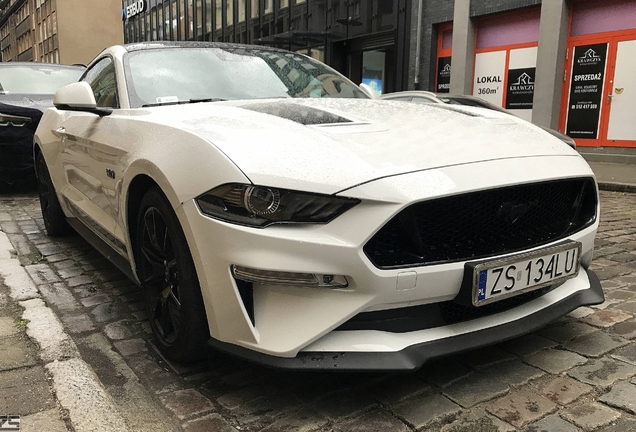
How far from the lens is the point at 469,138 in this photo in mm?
2174

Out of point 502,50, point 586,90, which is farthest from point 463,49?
point 586,90

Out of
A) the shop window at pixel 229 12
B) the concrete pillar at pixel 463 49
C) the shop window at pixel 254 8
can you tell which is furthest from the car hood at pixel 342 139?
the shop window at pixel 229 12

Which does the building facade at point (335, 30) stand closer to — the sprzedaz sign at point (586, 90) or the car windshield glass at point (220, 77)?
the sprzedaz sign at point (586, 90)

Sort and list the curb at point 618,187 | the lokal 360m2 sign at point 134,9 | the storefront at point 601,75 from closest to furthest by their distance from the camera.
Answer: the curb at point 618,187
the storefront at point 601,75
the lokal 360m2 sign at point 134,9

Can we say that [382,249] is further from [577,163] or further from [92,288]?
[92,288]

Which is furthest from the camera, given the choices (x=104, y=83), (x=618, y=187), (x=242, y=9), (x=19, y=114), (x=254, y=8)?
(x=242, y=9)

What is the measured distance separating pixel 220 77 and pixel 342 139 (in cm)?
133

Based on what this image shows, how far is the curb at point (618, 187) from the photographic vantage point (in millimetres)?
7726

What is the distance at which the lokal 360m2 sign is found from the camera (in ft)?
116

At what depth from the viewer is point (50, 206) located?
4.50 meters

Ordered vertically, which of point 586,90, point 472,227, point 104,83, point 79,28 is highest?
point 79,28

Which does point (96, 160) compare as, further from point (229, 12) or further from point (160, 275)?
point (229, 12)

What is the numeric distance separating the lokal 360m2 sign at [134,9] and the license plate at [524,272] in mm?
37441

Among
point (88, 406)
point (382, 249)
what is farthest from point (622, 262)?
point (88, 406)
